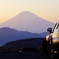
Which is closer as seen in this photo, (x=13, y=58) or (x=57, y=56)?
(x=57, y=56)

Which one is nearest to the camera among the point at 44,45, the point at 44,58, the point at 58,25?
the point at 58,25

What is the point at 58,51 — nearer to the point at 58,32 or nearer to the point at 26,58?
the point at 58,32

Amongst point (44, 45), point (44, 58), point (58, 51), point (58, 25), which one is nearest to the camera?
point (58, 51)

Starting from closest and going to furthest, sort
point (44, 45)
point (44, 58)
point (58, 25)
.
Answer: point (58, 25), point (44, 58), point (44, 45)

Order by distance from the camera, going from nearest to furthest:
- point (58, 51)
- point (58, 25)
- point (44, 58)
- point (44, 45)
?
point (58, 51) < point (58, 25) < point (44, 58) < point (44, 45)

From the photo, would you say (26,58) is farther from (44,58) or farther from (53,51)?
(53,51)

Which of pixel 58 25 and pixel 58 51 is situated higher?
pixel 58 25

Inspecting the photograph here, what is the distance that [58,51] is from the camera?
1201 centimetres

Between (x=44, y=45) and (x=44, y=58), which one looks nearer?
(x=44, y=58)

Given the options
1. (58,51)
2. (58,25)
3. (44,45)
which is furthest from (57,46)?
(44,45)

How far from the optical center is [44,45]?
16.6 m

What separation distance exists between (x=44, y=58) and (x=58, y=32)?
9.61 feet

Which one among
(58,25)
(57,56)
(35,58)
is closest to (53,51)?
(57,56)

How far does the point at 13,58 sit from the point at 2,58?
0.48 meters
